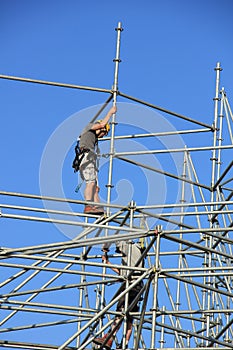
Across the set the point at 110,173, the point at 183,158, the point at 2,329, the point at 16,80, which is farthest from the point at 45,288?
the point at 183,158

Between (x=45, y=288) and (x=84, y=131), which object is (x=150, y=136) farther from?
(x=45, y=288)

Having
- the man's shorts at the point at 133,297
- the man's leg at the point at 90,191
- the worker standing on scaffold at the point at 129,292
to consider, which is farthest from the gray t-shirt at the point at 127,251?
the man's leg at the point at 90,191

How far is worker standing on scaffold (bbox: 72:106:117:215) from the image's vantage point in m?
17.3

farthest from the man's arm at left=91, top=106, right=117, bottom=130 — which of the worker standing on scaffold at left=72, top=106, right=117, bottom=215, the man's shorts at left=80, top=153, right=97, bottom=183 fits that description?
the man's shorts at left=80, top=153, right=97, bottom=183

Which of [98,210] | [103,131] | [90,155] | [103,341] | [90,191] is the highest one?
[103,131]

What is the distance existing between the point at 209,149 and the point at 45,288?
12.3 feet

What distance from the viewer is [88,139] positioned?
17.5m

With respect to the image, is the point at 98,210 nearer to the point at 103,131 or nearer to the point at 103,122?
the point at 103,131

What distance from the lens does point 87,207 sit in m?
16.7

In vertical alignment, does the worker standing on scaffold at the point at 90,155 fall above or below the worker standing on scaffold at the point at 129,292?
above

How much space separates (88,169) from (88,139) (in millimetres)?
400

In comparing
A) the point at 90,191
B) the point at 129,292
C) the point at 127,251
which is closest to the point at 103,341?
the point at 129,292

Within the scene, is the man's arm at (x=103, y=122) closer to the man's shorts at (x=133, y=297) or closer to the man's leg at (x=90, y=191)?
the man's leg at (x=90, y=191)

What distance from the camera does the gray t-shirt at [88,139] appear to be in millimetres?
17484
